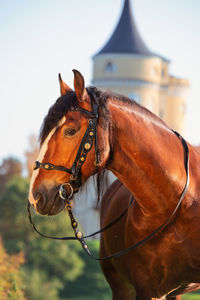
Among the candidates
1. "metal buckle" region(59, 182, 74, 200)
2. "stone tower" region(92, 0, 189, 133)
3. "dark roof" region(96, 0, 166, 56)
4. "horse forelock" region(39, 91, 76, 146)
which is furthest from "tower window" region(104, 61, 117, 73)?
"metal buckle" region(59, 182, 74, 200)

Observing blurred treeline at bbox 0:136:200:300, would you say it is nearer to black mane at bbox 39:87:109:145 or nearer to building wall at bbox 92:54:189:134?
building wall at bbox 92:54:189:134

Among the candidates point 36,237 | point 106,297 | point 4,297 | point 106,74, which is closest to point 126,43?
point 106,74

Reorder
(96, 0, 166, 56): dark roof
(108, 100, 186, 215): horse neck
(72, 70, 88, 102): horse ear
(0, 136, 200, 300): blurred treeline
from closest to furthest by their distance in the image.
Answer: (72, 70, 88, 102): horse ear
(108, 100, 186, 215): horse neck
(0, 136, 200, 300): blurred treeline
(96, 0, 166, 56): dark roof

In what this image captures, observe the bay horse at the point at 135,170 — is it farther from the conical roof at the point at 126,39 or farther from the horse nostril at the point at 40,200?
the conical roof at the point at 126,39

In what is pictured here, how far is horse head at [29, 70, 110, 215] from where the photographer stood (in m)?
3.85

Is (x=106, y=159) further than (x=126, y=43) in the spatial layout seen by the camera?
No

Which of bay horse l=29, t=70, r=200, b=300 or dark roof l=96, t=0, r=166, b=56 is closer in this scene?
bay horse l=29, t=70, r=200, b=300

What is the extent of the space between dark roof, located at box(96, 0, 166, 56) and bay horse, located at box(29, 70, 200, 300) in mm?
43536

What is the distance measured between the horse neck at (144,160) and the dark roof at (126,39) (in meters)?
43.6

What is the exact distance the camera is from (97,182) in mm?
4168

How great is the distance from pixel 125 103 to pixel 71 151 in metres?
0.55

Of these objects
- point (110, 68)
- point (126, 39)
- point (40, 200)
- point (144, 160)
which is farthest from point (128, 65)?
point (40, 200)

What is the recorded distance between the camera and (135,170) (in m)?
3.99

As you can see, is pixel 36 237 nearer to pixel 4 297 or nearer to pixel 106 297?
pixel 106 297
